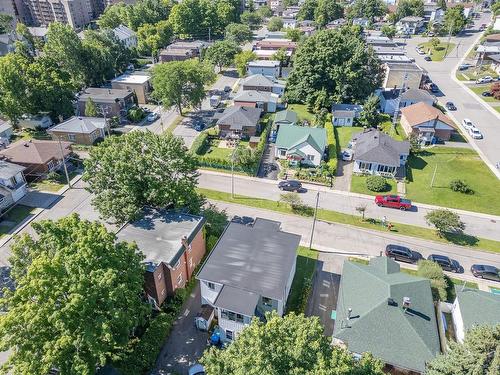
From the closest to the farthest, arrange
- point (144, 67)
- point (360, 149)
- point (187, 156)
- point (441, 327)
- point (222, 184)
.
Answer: point (441, 327), point (187, 156), point (222, 184), point (360, 149), point (144, 67)

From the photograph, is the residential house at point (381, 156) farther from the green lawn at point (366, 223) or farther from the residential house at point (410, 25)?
the residential house at point (410, 25)

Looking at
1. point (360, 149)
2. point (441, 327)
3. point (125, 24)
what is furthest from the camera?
point (125, 24)

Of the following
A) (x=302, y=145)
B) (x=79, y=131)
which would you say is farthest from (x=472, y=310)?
(x=79, y=131)

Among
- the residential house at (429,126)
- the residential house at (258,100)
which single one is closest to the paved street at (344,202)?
the residential house at (429,126)

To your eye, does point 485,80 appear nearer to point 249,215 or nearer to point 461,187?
point 461,187

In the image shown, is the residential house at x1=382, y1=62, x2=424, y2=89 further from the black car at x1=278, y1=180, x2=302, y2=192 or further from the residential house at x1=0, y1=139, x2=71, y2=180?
the residential house at x1=0, y1=139, x2=71, y2=180

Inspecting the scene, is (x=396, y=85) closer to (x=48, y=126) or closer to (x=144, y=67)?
(x=144, y=67)

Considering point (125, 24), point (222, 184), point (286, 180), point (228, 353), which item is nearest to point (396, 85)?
point (286, 180)
